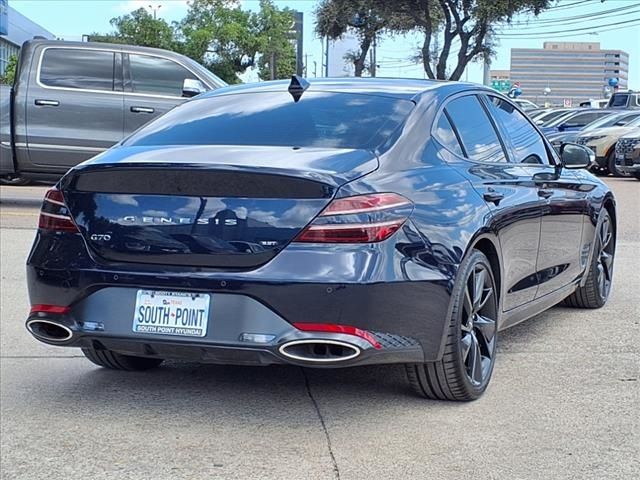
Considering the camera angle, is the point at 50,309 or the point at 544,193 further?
the point at 544,193

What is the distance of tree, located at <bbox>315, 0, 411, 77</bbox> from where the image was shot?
42.5 metres

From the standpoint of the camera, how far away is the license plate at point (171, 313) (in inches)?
167

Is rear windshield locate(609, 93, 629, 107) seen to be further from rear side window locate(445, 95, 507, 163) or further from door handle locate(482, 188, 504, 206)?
door handle locate(482, 188, 504, 206)

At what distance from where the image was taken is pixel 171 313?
4.28 m

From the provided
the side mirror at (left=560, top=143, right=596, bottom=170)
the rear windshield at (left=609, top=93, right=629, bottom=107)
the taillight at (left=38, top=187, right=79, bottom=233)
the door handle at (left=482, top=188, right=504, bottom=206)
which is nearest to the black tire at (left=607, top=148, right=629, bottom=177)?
the side mirror at (left=560, top=143, right=596, bottom=170)

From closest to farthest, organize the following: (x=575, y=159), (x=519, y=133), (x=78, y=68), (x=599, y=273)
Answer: (x=519, y=133)
(x=575, y=159)
(x=599, y=273)
(x=78, y=68)

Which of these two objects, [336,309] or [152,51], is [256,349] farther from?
[152,51]

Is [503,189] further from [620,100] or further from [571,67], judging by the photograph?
[571,67]

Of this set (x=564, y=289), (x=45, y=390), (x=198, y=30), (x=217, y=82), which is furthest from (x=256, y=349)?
(x=198, y=30)

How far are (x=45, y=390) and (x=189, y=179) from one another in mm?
1493

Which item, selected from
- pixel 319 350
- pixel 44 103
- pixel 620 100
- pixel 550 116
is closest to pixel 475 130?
pixel 319 350

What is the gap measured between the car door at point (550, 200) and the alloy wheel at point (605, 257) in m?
0.57

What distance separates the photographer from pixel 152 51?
40.5 ft

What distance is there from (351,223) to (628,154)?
16.9m
